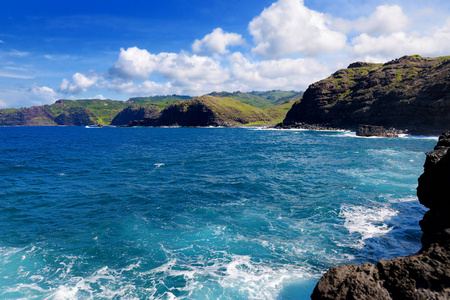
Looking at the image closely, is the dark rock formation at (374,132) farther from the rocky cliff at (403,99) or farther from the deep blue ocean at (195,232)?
the deep blue ocean at (195,232)

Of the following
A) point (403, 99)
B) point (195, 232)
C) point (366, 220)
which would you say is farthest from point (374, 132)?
point (195, 232)

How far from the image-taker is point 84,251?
19812mm

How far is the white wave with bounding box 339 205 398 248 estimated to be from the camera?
22.0m

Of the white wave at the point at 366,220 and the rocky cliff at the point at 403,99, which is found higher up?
the rocky cliff at the point at 403,99

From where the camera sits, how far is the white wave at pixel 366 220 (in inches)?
868

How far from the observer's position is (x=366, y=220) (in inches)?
968

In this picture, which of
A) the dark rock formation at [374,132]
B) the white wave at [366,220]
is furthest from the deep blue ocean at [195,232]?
the dark rock formation at [374,132]

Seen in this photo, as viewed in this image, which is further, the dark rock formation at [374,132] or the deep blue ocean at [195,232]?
the dark rock formation at [374,132]

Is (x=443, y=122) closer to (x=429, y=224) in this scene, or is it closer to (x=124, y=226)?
(x=429, y=224)

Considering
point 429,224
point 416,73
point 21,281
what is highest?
point 416,73

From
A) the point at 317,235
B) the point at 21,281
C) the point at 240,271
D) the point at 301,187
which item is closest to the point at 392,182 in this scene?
the point at 301,187

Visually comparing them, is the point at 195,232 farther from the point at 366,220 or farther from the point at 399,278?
the point at 366,220

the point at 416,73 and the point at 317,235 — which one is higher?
the point at 416,73

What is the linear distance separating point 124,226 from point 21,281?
876cm
